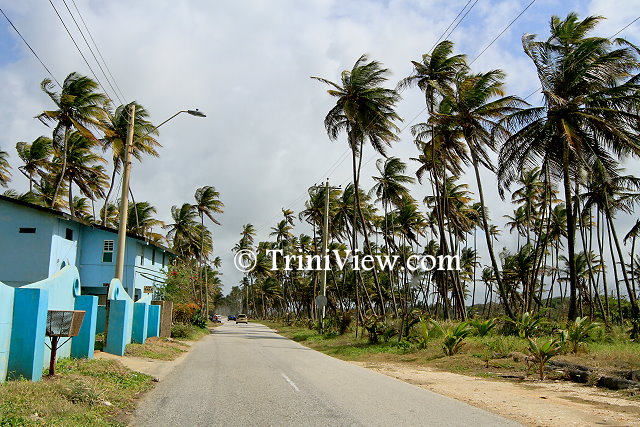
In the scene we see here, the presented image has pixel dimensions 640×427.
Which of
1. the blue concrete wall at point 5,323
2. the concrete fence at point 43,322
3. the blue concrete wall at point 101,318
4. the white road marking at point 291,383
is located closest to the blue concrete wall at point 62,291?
the concrete fence at point 43,322

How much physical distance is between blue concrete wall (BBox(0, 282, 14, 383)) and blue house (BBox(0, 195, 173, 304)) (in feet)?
57.3

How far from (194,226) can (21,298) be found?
4691cm

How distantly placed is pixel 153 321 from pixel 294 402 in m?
15.7

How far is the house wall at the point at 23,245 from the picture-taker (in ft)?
79.7

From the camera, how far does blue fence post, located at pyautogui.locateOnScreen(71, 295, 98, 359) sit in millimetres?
12438

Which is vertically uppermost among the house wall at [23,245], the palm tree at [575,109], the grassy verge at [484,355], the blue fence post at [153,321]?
the palm tree at [575,109]

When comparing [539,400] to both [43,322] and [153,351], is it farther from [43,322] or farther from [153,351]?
[153,351]

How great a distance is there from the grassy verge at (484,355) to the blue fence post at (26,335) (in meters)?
11.2

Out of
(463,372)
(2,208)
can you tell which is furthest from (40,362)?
(2,208)

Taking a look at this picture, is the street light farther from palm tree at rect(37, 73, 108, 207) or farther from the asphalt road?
palm tree at rect(37, 73, 108, 207)

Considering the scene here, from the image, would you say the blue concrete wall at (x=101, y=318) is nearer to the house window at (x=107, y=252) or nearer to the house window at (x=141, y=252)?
the house window at (x=107, y=252)

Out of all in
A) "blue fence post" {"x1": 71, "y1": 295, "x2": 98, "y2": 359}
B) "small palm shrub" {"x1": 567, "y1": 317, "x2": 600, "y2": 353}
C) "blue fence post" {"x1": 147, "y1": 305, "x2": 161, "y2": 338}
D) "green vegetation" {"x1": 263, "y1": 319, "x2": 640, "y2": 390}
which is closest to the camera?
"blue fence post" {"x1": 71, "y1": 295, "x2": 98, "y2": 359}

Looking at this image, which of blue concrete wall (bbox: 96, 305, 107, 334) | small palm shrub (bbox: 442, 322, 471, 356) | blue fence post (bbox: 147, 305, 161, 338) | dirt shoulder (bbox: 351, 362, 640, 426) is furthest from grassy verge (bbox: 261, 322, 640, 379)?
blue concrete wall (bbox: 96, 305, 107, 334)

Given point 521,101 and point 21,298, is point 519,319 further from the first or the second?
point 21,298
